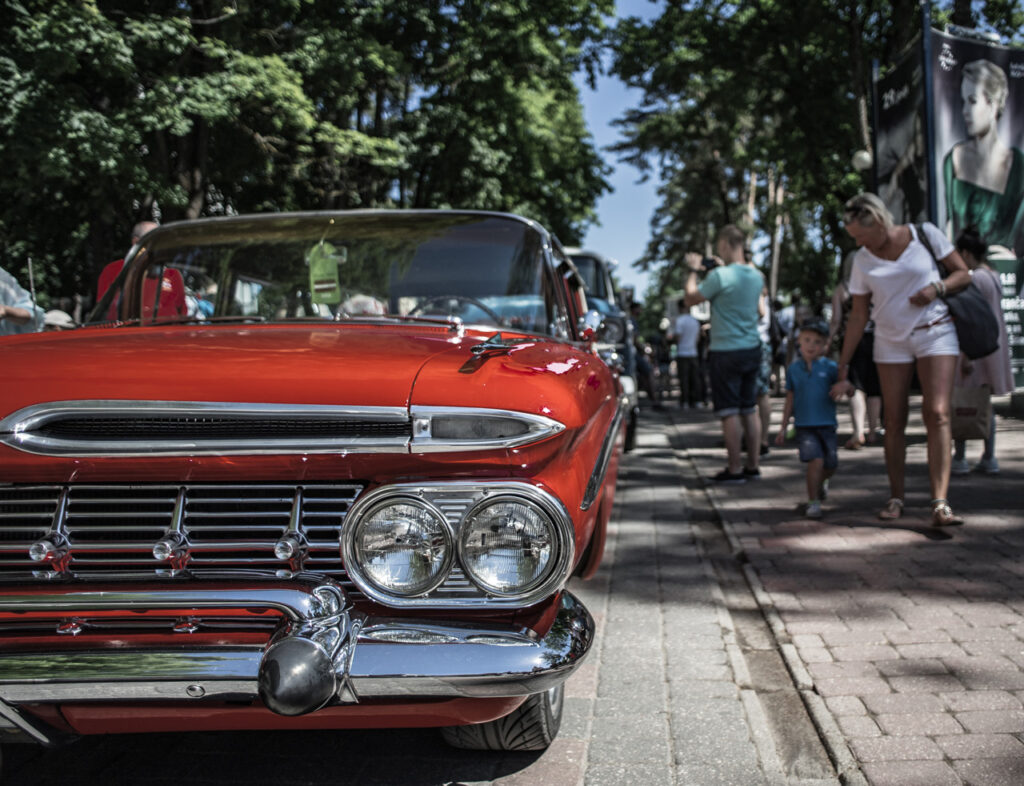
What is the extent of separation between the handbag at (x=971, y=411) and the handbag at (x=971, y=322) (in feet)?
6.14

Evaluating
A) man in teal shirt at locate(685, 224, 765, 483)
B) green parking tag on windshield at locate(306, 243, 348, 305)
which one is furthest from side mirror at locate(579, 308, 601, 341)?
man in teal shirt at locate(685, 224, 765, 483)

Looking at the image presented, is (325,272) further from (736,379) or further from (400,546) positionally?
(736,379)

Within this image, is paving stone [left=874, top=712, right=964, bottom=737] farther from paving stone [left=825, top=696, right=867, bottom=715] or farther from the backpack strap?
the backpack strap

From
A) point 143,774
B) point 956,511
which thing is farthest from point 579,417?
point 956,511

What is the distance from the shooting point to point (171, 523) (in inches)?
87.9

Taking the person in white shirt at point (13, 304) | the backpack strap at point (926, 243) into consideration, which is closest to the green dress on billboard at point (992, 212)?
the backpack strap at point (926, 243)

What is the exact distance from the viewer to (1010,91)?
9.08m

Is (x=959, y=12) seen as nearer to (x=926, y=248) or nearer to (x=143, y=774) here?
(x=926, y=248)

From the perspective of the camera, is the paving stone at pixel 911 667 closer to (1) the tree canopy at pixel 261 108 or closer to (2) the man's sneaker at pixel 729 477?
(2) the man's sneaker at pixel 729 477

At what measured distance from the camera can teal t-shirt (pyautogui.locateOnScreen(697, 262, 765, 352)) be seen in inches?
297

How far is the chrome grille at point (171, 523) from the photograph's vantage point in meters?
2.22

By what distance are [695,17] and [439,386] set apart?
681 inches

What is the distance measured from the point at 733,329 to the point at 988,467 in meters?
2.32

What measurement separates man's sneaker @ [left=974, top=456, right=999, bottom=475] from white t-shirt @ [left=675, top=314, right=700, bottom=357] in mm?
8529
